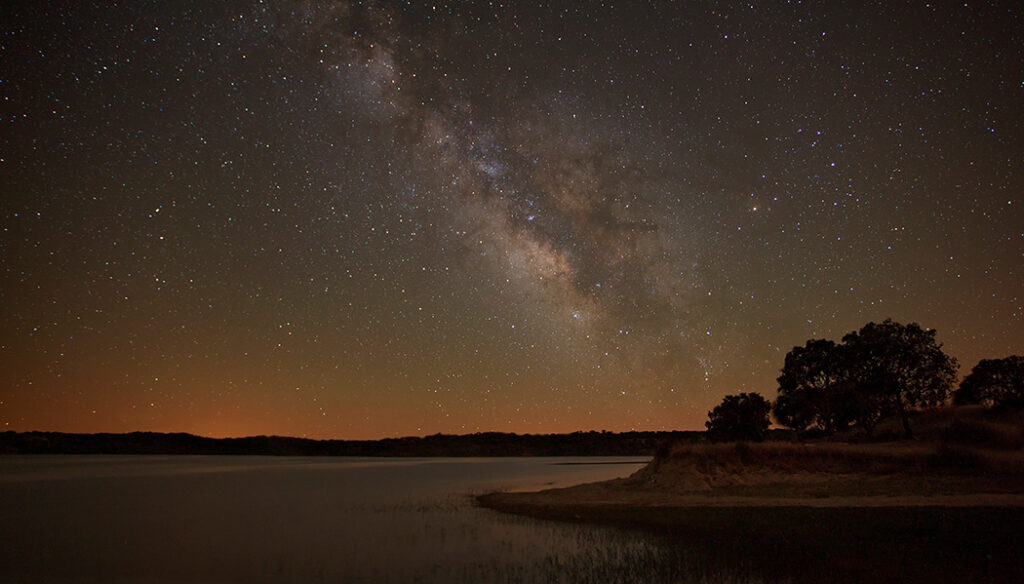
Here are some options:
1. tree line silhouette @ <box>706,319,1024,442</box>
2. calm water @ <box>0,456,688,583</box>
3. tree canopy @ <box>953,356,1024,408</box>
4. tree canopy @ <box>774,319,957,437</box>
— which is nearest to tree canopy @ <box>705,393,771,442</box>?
tree line silhouette @ <box>706,319,1024,442</box>

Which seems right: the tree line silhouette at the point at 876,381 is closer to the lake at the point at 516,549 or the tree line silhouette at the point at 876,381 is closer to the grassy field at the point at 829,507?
the grassy field at the point at 829,507

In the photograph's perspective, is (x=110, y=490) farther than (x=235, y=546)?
Yes

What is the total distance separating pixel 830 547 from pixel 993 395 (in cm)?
5511

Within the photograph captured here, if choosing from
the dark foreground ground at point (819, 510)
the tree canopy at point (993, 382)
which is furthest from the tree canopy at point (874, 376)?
the dark foreground ground at point (819, 510)

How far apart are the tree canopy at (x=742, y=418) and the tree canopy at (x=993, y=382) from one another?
61.6ft

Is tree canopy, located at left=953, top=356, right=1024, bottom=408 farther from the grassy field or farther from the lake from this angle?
the lake

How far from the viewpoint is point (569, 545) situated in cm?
1877

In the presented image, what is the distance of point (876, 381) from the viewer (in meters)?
49.0

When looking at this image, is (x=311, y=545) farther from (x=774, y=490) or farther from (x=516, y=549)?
(x=774, y=490)

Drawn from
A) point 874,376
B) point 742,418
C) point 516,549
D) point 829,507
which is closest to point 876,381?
point 874,376

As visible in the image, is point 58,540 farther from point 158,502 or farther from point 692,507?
point 692,507

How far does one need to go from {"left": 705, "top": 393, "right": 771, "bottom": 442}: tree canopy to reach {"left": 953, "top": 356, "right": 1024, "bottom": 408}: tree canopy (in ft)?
61.6

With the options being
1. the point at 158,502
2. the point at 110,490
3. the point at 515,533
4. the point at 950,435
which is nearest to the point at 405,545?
the point at 515,533

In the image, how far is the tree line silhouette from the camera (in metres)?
47.2
